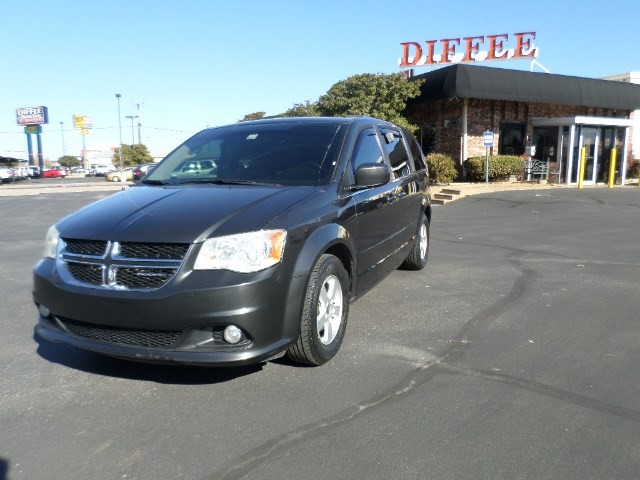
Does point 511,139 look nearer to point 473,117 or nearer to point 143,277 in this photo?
point 473,117

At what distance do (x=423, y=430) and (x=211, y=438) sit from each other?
117 centimetres

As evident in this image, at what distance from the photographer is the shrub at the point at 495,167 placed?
65.7 ft

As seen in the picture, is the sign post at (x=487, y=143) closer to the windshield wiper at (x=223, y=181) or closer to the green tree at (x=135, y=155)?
the windshield wiper at (x=223, y=181)

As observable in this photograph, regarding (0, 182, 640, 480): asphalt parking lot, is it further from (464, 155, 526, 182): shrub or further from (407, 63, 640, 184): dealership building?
(407, 63, 640, 184): dealership building

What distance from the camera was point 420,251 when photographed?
682 cm

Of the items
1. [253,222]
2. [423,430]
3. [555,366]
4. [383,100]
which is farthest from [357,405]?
[383,100]

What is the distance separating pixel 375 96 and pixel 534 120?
22.6 feet

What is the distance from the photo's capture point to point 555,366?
150 inches

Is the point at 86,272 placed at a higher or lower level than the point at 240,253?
lower

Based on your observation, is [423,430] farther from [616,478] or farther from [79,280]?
[79,280]

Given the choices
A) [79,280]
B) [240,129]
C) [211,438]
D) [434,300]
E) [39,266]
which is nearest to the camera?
[211,438]

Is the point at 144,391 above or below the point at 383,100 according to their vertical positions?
below

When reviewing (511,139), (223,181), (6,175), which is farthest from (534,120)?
(6,175)

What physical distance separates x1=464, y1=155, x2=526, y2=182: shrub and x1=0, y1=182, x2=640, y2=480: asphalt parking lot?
15.0 meters
